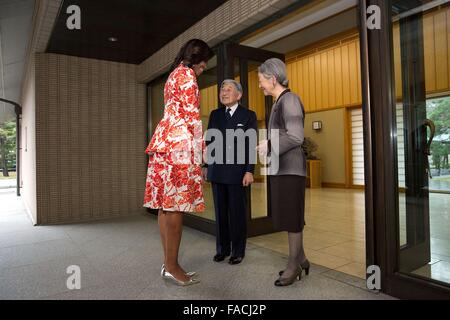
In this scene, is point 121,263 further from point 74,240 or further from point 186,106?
point 186,106

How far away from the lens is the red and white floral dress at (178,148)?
1814mm

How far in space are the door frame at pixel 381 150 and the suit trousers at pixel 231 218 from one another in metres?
0.92

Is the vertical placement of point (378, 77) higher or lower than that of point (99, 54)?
lower

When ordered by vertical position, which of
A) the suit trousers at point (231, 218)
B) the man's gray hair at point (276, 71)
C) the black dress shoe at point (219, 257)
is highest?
the man's gray hair at point (276, 71)

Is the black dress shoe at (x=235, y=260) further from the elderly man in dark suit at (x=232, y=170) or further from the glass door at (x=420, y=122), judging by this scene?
the glass door at (x=420, y=122)

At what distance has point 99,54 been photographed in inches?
172

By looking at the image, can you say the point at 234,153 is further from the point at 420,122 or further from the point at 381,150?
the point at 420,122

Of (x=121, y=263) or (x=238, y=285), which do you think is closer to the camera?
(x=238, y=285)

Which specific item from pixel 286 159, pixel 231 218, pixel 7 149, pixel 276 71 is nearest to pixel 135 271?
pixel 231 218

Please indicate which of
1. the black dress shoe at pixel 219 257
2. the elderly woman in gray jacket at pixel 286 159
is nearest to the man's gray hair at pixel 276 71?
the elderly woman in gray jacket at pixel 286 159

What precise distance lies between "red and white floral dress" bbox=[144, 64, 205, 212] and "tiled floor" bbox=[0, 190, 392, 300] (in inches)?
21.8

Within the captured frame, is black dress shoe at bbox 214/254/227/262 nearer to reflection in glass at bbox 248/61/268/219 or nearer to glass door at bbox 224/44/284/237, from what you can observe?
glass door at bbox 224/44/284/237
